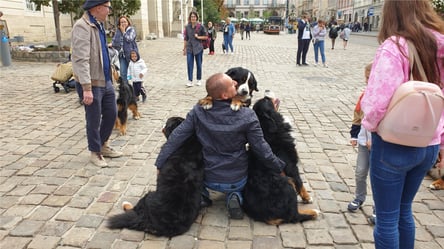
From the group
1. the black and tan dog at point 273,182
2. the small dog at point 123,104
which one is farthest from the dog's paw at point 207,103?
the small dog at point 123,104

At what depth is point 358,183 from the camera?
3.85 meters

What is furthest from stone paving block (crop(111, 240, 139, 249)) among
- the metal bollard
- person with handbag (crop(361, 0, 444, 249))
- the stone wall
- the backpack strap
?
the stone wall

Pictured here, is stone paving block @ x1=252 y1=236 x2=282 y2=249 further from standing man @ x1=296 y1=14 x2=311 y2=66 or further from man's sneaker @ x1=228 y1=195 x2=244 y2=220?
standing man @ x1=296 y1=14 x2=311 y2=66

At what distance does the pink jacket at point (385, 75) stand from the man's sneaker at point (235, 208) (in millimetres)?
1779

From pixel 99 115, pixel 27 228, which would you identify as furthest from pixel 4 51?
pixel 27 228

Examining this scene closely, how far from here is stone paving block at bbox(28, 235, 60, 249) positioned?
3.28 metres

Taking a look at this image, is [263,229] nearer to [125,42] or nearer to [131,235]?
[131,235]

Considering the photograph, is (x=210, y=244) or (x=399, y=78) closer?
(x=399, y=78)

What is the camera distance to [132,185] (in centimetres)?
455

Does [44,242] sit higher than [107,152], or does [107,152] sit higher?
[107,152]

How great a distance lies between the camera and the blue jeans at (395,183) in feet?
7.33

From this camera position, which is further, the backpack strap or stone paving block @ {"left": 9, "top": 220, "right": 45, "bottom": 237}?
stone paving block @ {"left": 9, "top": 220, "right": 45, "bottom": 237}

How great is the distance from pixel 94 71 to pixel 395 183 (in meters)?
3.70

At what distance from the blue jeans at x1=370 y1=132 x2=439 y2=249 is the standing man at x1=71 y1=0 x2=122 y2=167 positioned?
11.3ft
